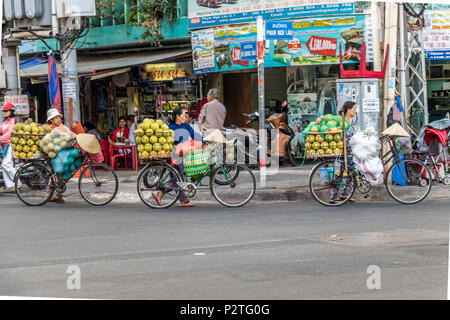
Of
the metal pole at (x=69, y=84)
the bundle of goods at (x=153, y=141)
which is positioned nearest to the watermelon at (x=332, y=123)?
the bundle of goods at (x=153, y=141)

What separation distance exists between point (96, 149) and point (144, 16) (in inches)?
335

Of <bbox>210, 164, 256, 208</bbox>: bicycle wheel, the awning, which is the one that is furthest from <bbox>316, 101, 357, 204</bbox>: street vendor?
the awning

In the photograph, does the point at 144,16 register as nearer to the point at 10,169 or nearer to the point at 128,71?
the point at 128,71

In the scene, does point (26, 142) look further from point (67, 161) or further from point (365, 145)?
point (365, 145)

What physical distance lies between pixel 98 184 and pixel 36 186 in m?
1.14

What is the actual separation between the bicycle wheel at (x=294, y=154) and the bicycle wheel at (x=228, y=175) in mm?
5874

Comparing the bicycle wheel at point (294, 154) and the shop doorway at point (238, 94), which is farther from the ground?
the shop doorway at point (238, 94)

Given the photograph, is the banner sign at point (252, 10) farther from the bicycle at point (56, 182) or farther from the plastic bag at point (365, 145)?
the bicycle at point (56, 182)

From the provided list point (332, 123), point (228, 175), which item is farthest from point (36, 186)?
point (332, 123)

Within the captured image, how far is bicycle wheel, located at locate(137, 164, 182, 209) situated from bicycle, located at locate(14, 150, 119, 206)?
67 centimetres

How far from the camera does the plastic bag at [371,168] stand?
1251 centimetres

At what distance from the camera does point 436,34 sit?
18875 mm

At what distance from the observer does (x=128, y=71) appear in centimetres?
2303
